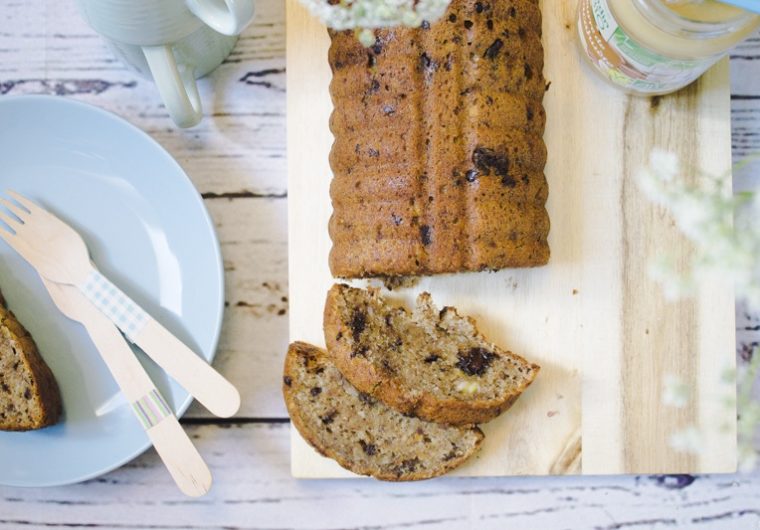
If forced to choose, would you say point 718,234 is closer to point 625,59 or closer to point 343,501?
point 625,59

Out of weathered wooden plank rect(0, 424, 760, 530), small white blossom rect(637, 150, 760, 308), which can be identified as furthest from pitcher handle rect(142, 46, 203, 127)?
small white blossom rect(637, 150, 760, 308)

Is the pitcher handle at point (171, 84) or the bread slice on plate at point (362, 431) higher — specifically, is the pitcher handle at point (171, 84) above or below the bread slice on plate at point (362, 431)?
above

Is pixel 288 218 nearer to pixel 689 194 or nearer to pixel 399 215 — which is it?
pixel 399 215

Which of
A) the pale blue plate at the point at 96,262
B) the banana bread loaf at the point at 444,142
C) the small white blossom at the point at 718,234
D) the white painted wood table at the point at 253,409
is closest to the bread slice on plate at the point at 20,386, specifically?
the pale blue plate at the point at 96,262

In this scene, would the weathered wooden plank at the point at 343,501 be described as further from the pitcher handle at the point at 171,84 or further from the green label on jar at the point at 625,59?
the green label on jar at the point at 625,59

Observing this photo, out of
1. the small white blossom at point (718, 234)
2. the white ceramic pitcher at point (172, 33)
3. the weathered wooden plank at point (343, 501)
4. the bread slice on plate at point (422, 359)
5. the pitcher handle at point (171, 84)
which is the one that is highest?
the white ceramic pitcher at point (172, 33)

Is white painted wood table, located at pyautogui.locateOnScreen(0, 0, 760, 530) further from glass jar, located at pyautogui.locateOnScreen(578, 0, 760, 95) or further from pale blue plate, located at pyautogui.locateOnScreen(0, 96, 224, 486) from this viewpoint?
glass jar, located at pyautogui.locateOnScreen(578, 0, 760, 95)
